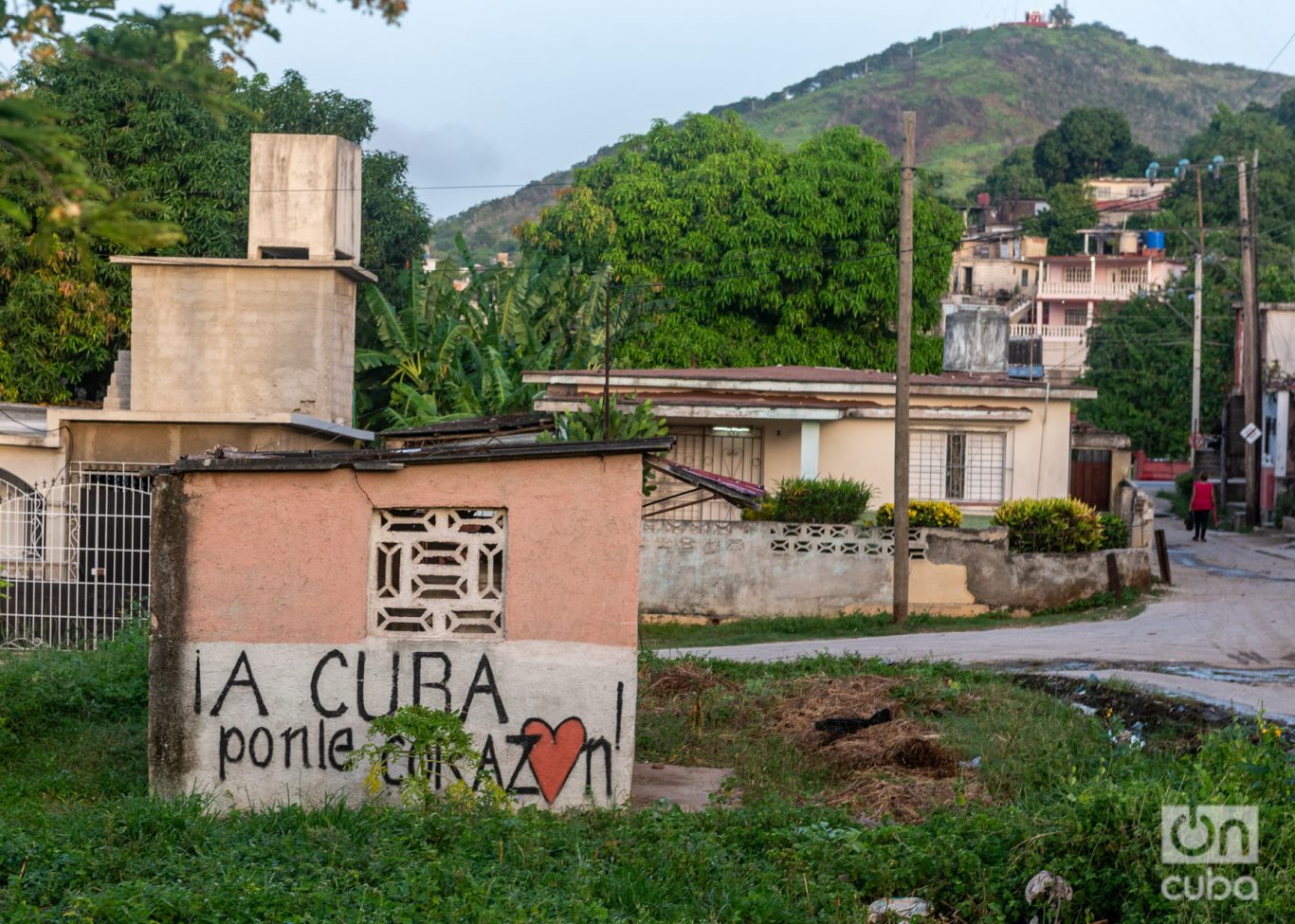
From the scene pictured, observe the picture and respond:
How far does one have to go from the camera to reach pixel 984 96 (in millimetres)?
167500

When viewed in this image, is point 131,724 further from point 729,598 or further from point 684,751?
point 729,598

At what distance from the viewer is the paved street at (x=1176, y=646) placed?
48.4 feet

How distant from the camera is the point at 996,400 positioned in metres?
25.0

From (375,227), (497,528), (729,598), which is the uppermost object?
(375,227)

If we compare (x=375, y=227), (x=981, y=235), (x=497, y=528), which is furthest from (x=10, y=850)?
(x=981, y=235)

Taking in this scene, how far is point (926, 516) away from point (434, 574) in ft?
46.3

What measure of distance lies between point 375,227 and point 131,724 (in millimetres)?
25622

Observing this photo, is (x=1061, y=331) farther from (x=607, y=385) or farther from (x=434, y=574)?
(x=434, y=574)

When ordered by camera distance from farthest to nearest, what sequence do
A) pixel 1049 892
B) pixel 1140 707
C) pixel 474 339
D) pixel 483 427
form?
pixel 474 339
pixel 483 427
pixel 1140 707
pixel 1049 892

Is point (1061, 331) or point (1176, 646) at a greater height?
point (1061, 331)

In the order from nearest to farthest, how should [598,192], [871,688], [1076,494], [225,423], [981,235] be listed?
[871,688] < [225,423] < [1076,494] < [598,192] < [981,235]

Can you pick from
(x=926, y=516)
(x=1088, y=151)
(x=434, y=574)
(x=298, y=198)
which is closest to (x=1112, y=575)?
(x=926, y=516)

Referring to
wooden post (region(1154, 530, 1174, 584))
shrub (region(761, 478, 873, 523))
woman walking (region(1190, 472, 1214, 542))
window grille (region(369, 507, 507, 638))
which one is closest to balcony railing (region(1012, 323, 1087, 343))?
woman walking (region(1190, 472, 1214, 542))

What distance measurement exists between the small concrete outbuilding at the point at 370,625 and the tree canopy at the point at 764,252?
91.5ft
